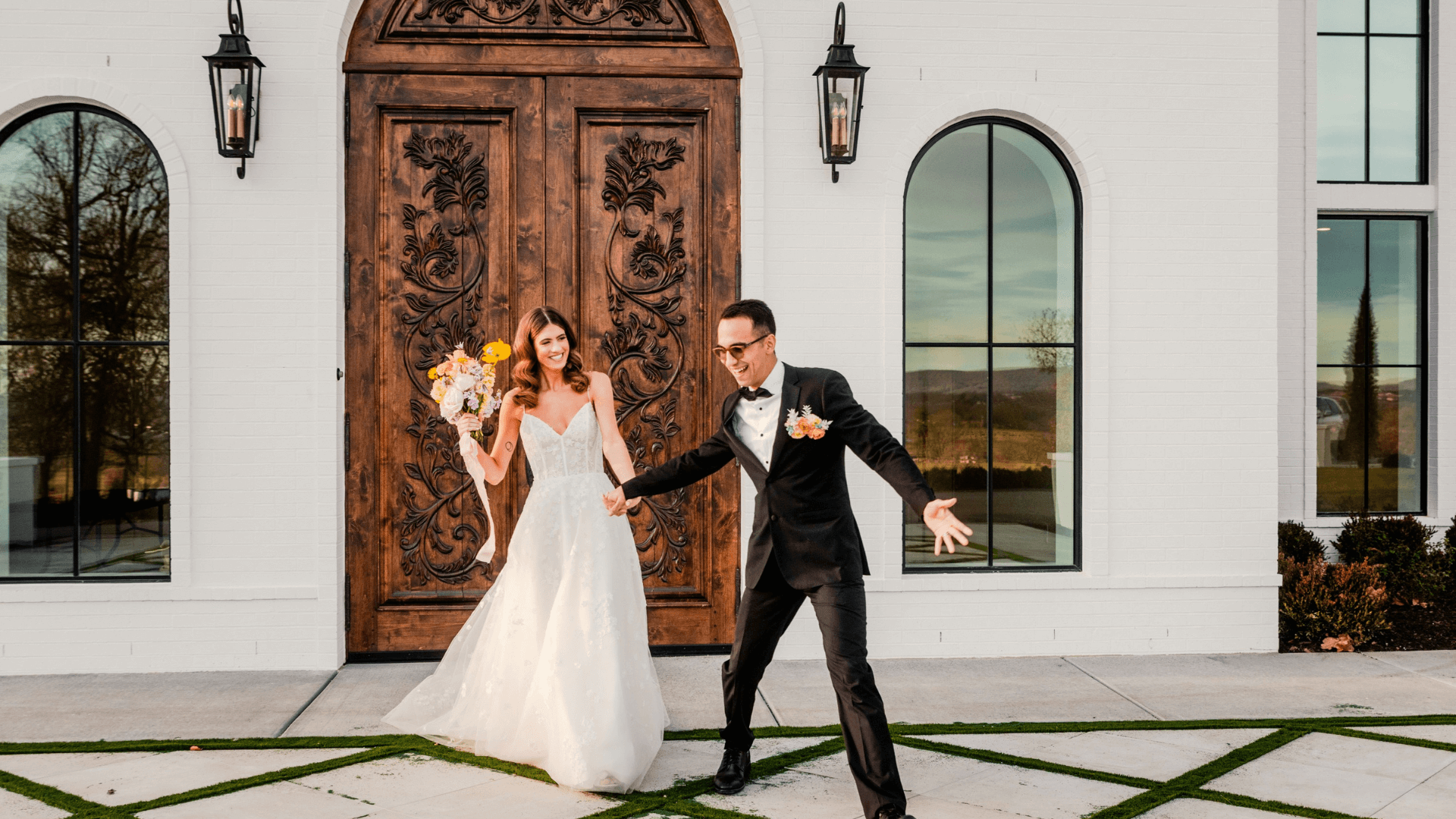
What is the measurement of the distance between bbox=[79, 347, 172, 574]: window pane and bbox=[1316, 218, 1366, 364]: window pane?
882 centimetres

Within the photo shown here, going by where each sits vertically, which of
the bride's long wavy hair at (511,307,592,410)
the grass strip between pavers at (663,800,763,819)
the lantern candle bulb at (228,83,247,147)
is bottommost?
the grass strip between pavers at (663,800,763,819)

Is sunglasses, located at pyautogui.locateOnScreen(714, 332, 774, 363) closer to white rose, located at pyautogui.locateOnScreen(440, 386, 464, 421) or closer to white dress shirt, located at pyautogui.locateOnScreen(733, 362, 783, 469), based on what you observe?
white dress shirt, located at pyautogui.locateOnScreen(733, 362, 783, 469)

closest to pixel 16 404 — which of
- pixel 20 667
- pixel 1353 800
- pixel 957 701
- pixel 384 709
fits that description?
pixel 20 667

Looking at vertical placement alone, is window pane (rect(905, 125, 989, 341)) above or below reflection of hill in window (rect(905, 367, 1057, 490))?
above

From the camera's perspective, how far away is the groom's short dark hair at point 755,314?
3951mm

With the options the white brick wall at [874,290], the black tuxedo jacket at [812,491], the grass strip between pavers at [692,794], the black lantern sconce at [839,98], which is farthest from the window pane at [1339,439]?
the black tuxedo jacket at [812,491]

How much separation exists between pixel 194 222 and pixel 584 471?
327 cm

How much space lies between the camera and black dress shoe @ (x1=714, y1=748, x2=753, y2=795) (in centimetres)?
423

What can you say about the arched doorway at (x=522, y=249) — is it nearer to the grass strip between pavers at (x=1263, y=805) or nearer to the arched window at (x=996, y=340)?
the arched window at (x=996, y=340)

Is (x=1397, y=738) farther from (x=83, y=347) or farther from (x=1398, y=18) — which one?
(x=83, y=347)

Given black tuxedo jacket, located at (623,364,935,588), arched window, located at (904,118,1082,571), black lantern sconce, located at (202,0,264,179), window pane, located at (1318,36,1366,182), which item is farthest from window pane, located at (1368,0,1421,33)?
black lantern sconce, located at (202,0,264,179)

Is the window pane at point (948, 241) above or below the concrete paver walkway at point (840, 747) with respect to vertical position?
above

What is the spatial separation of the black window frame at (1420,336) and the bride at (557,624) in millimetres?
6507

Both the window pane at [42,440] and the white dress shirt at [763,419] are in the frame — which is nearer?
the white dress shirt at [763,419]
